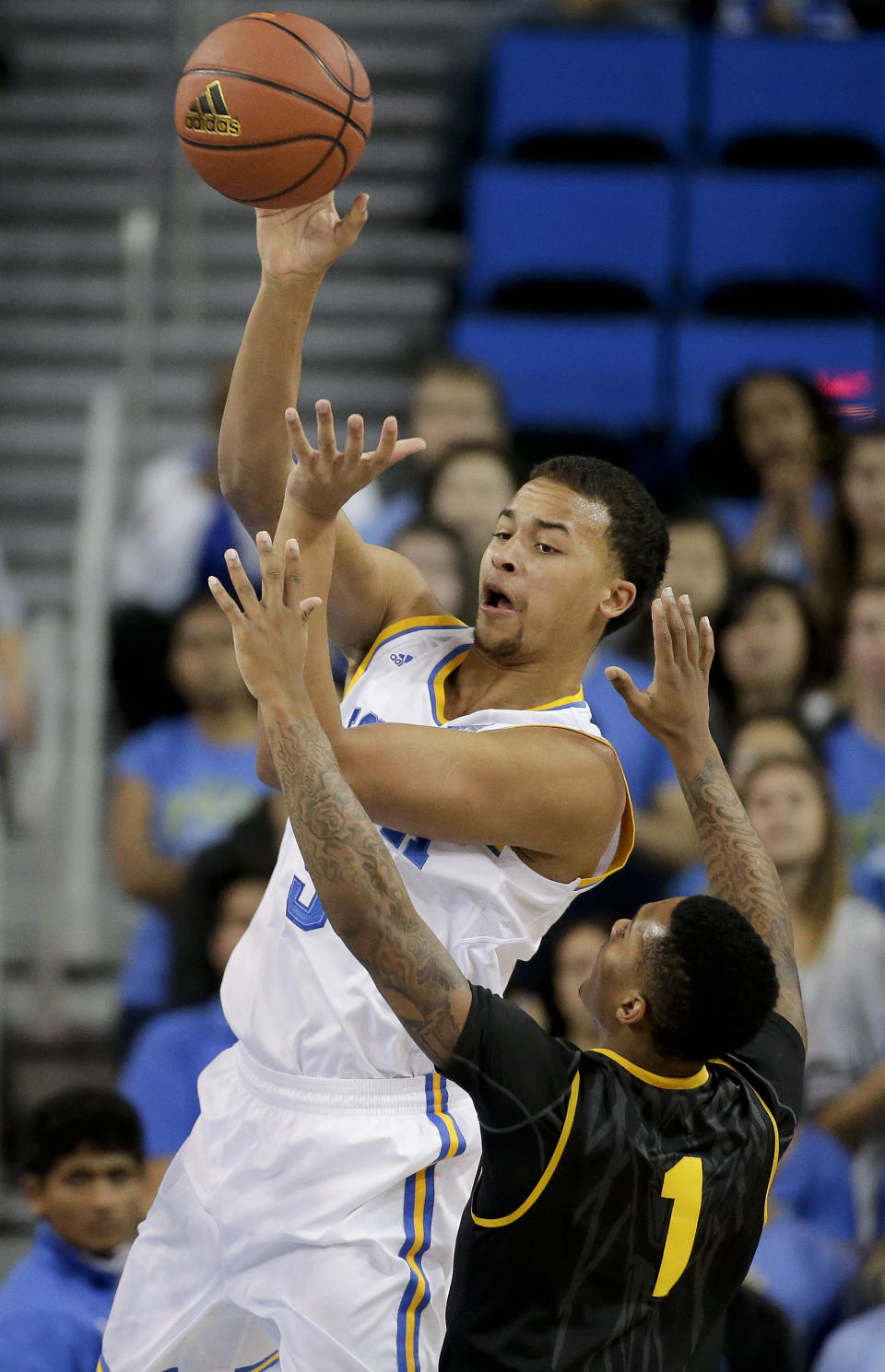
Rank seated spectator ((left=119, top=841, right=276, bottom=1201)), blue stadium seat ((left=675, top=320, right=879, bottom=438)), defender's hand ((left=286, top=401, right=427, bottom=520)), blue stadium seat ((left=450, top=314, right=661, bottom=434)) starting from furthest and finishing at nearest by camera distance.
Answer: blue stadium seat ((left=450, top=314, right=661, bottom=434)) → blue stadium seat ((left=675, top=320, right=879, bottom=438)) → seated spectator ((left=119, top=841, right=276, bottom=1201)) → defender's hand ((left=286, top=401, right=427, bottom=520))

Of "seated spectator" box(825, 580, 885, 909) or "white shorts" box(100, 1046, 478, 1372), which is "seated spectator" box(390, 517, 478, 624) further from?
"white shorts" box(100, 1046, 478, 1372)

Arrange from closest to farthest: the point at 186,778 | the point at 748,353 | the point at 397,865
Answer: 1. the point at 397,865
2. the point at 186,778
3. the point at 748,353

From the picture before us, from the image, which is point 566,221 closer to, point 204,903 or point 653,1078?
point 204,903

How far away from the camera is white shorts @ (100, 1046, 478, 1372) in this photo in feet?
9.45

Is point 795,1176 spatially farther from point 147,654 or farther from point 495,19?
point 495,19

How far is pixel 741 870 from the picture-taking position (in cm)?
316

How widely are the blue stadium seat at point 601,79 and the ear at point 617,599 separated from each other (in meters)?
6.17

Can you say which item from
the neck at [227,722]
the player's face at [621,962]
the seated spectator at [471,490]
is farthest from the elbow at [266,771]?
the seated spectator at [471,490]

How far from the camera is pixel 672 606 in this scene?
10.2ft

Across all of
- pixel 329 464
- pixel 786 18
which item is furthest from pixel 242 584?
pixel 786 18

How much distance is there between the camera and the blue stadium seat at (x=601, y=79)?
350 inches

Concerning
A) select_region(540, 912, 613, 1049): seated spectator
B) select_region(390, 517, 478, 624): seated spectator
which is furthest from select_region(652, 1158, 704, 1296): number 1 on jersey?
select_region(390, 517, 478, 624): seated spectator

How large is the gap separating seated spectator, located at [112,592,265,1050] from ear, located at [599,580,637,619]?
8.87 ft

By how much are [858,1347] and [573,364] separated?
499 centimetres
